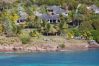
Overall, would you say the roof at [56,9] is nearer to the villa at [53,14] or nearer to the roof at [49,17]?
the villa at [53,14]

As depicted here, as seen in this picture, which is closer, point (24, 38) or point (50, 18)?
point (24, 38)

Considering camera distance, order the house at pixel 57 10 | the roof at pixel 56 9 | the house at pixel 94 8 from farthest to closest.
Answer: the house at pixel 94 8 → the roof at pixel 56 9 → the house at pixel 57 10

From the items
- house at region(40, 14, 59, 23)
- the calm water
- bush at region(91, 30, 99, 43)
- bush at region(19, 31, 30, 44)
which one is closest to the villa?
house at region(40, 14, 59, 23)

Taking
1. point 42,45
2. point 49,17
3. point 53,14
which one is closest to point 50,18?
point 49,17

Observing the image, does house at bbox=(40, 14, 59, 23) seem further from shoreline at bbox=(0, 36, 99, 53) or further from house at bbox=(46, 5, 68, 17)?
shoreline at bbox=(0, 36, 99, 53)

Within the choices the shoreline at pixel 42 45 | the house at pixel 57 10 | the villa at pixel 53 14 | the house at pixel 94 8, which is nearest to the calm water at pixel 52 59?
the shoreline at pixel 42 45

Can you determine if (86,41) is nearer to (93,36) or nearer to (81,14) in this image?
(93,36)

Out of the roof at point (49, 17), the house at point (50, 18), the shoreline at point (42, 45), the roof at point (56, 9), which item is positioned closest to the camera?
the shoreline at point (42, 45)

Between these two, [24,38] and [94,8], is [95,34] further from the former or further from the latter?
[94,8]

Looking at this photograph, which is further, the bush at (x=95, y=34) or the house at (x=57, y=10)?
the house at (x=57, y=10)
